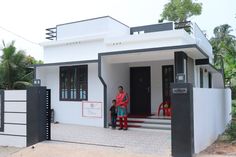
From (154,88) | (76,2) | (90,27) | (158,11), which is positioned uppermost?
(158,11)

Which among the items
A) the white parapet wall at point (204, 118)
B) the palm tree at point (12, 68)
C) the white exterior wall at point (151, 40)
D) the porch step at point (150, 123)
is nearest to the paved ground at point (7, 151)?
the porch step at point (150, 123)

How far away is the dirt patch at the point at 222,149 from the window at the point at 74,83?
5917 mm

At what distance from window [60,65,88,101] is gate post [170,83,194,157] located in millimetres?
6221

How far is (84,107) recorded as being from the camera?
12391mm

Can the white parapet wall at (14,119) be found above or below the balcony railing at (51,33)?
below

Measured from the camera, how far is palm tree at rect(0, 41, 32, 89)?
17672mm

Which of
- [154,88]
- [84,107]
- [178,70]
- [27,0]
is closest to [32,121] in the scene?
[84,107]

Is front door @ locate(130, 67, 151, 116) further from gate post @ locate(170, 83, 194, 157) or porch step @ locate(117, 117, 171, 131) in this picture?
gate post @ locate(170, 83, 194, 157)

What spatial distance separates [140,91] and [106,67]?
2640 mm

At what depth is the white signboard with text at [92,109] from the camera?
11.9 m

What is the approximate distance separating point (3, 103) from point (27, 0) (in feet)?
33.3

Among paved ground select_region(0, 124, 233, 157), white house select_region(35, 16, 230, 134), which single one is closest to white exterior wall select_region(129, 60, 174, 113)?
white house select_region(35, 16, 230, 134)

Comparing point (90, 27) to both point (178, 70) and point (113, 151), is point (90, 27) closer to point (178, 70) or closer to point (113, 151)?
point (178, 70)

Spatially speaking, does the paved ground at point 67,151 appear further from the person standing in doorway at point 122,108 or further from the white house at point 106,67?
the white house at point 106,67
